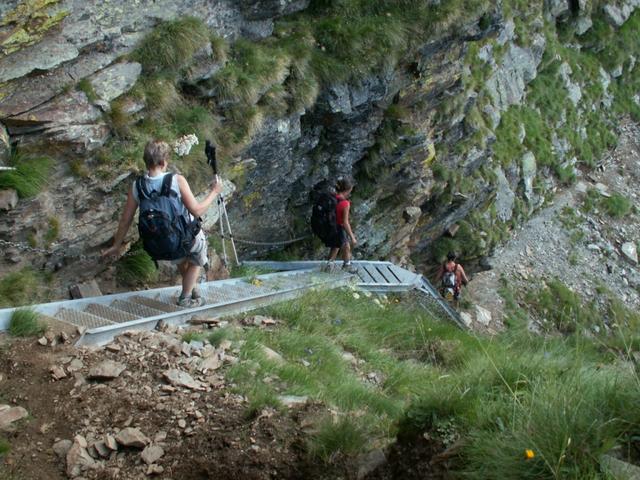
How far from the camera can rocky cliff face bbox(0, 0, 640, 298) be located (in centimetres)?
873

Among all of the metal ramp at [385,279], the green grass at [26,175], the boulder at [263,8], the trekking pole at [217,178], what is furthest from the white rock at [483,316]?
the green grass at [26,175]

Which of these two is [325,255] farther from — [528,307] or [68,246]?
[528,307]

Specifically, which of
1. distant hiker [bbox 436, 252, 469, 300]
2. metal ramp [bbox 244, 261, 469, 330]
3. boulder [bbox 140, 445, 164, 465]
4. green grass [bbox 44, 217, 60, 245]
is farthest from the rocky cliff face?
boulder [bbox 140, 445, 164, 465]

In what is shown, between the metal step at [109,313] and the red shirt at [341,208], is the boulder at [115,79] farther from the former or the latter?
Answer: the red shirt at [341,208]

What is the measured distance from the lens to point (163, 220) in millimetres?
7137

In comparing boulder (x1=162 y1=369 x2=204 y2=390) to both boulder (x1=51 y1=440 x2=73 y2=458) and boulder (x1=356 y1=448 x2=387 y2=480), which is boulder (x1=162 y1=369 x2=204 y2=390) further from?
boulder (x1=356 y1=448 x2=387 y2=480)

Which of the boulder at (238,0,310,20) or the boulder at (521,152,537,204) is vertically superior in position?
the boulder at (238,0,310,20)

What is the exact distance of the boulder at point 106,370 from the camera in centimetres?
601

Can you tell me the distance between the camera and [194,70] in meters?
10.5

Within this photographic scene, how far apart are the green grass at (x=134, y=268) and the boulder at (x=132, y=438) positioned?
4.53m

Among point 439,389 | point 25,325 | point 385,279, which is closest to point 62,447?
point 25,325

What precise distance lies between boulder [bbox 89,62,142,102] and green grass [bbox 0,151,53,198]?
1289 millimetres

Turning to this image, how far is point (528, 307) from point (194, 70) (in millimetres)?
13953

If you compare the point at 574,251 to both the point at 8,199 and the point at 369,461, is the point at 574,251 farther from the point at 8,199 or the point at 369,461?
the point at 369,461
